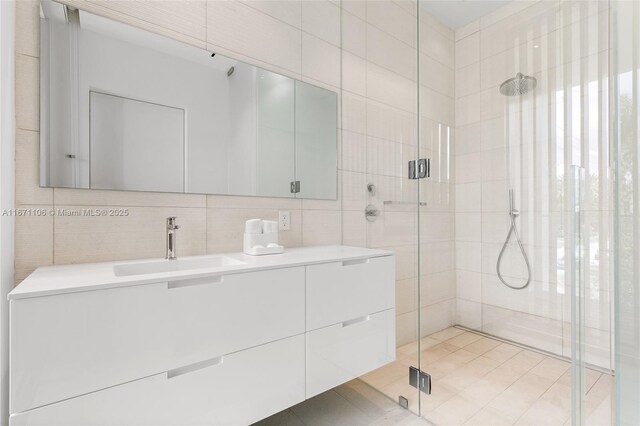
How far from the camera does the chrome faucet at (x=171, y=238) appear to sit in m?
1.25

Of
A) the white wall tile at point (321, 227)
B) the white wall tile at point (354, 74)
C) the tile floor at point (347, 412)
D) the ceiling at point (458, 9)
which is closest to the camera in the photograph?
the tile floor at point (347, 412)

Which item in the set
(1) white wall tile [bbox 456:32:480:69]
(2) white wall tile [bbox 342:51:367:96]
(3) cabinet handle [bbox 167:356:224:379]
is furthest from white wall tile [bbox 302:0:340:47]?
(3) cabinet handle [bbox 167:356:224:379]

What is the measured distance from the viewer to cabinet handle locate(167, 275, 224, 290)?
3.09ft

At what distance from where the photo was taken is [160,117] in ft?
4.35

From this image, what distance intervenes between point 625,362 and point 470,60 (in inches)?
55.7

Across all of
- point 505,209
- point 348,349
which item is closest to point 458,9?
point 505,209

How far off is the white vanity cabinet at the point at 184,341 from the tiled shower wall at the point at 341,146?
0.19 m

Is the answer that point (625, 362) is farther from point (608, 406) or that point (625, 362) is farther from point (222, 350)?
point (222, 350)

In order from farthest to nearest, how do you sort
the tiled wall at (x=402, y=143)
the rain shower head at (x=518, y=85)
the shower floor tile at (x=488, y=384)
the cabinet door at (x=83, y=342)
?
the tiled wall at (x=402, y=143), the rain shower head at (x=518, y=85), the shower floor tile at (x=488, y=384), the cabinet door at (x=83, y=342)

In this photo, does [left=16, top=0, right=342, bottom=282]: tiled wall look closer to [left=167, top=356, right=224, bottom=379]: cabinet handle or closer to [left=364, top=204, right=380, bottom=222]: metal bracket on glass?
[left=364, top=204, right=380, bottom=222]: metal bracket on glass

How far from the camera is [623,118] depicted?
30.1 inches

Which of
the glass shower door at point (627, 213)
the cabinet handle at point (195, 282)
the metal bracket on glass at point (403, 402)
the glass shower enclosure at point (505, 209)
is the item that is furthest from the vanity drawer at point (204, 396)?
the glass shower door at point (627, 213)

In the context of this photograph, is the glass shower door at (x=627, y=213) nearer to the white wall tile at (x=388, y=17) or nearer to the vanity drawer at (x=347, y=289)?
the vanity drawer at (x=347, y=289)

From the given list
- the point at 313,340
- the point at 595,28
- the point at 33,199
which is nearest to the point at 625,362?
the point at 313,340
